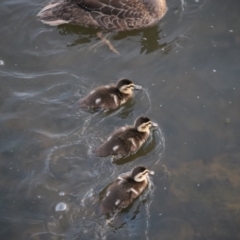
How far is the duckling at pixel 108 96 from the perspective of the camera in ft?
21.9

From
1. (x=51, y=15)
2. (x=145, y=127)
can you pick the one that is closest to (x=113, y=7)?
(x=51, y=15)

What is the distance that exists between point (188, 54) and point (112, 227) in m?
2.68

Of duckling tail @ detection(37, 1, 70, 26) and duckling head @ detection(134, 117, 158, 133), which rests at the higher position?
duckling tail @ detection(37, 1, 70, 26)

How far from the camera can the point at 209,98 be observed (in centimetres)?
692

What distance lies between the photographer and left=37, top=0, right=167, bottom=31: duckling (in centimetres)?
761

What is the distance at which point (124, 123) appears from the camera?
21.9 ft

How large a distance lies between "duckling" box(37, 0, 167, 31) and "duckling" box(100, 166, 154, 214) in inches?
98.5

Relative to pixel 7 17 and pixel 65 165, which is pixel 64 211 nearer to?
pixel 65 165

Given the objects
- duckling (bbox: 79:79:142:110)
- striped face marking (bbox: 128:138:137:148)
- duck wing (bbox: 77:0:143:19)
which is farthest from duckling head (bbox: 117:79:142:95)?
duck wing (bbox: 77:0:143:19)

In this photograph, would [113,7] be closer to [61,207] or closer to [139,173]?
[139,173]

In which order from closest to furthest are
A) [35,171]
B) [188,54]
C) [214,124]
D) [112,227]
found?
[112,227], [35,171], [214,124], [188,54]

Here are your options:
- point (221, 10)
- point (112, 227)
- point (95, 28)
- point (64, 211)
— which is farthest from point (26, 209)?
point (221, 10)

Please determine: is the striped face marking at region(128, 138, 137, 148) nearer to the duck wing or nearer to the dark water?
the dark water

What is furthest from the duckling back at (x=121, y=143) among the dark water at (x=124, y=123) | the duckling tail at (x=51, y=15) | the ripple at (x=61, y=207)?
the duckling tail at (x=51, y=15)
